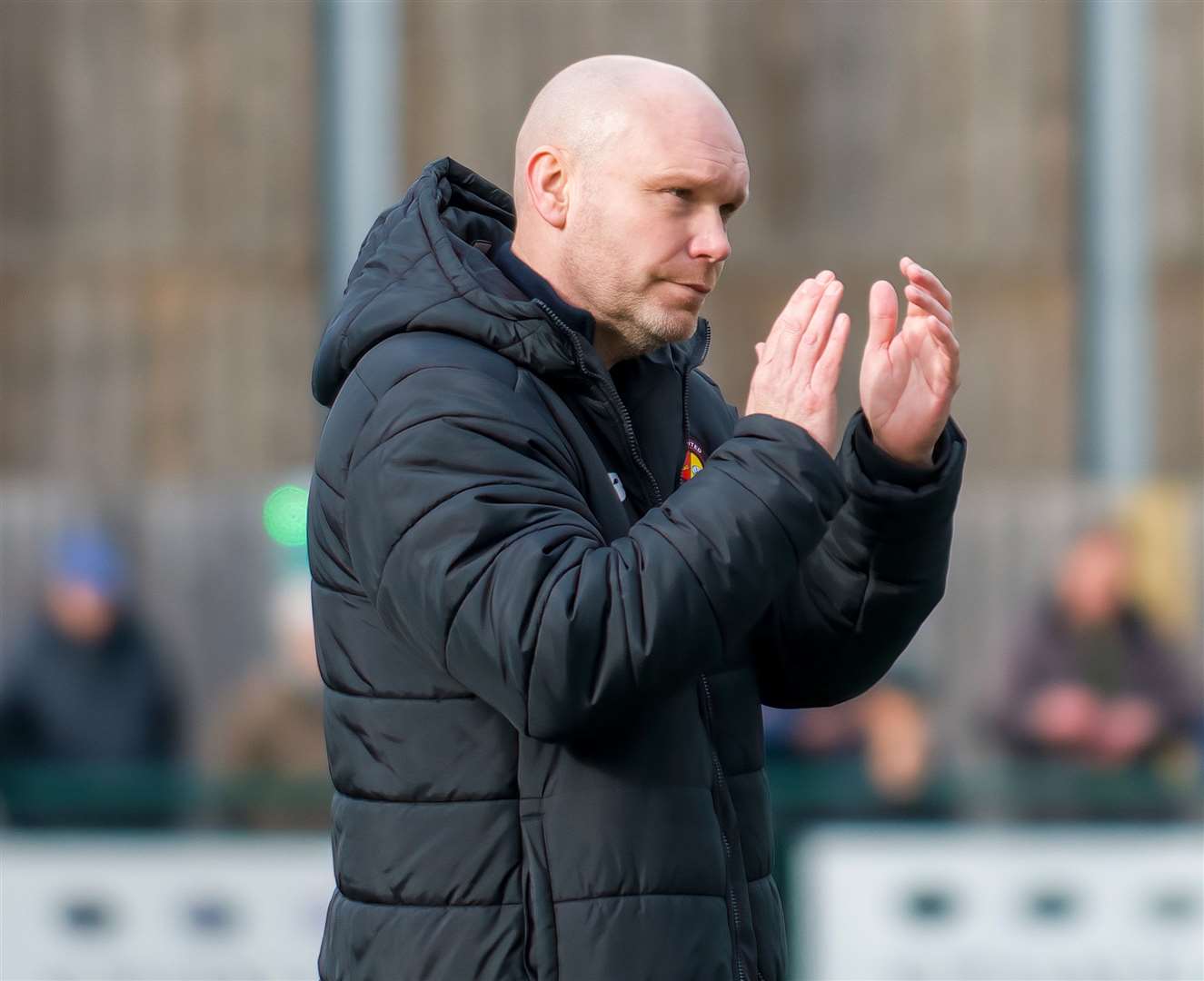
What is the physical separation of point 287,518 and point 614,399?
18.8ft

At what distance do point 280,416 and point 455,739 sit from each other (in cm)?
968

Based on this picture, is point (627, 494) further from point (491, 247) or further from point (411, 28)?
point (411, 28)

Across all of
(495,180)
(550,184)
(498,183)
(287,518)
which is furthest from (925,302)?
(498,183)

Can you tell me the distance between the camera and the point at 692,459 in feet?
7.12

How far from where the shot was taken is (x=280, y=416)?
11.4 metres

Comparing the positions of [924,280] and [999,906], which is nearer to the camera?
[924,280]

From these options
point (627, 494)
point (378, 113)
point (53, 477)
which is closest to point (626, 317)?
point (627, 494)

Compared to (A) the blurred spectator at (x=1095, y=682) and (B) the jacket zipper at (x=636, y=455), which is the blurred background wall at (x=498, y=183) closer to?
(A) the blurred spectator at (x=1095, y=682)

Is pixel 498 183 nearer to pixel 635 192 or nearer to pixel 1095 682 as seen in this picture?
pixel 1095 682

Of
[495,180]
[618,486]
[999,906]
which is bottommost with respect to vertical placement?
[999,906]

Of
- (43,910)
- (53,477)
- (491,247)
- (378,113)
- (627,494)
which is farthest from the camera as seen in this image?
(53,477)

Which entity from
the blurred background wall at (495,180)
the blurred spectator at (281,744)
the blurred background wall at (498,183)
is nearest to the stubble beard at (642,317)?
the blurred spectator at (281,744)

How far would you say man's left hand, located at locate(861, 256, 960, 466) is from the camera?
209 cm

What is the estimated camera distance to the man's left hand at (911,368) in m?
2.09
